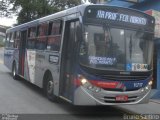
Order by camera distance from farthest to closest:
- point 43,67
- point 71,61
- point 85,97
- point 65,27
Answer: point 43,67, point 65,27, point 71,61, point 85,97

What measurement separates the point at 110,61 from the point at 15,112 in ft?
9.68

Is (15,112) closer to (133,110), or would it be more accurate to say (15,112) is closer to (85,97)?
(85,97)

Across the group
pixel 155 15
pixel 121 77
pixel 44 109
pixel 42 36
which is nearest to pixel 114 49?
pixel 121 77

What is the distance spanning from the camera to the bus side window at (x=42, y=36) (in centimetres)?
1248

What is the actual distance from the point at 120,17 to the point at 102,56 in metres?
1.30

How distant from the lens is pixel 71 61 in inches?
380

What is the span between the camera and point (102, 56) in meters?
9.00

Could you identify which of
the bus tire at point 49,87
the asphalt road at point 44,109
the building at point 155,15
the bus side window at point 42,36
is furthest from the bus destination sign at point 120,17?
the building at point 155,15

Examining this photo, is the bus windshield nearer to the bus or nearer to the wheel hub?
the bus

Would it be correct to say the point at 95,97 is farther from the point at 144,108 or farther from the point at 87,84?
the point at 144,108

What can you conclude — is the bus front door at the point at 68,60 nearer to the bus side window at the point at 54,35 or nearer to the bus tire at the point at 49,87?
the bus side window at the point at 54,35

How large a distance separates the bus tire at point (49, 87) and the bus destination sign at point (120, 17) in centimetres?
319

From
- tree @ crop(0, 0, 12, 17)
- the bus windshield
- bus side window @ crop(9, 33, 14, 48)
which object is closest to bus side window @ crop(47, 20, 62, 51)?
the bus windshield

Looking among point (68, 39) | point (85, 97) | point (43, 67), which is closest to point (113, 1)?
point (43, 67)
